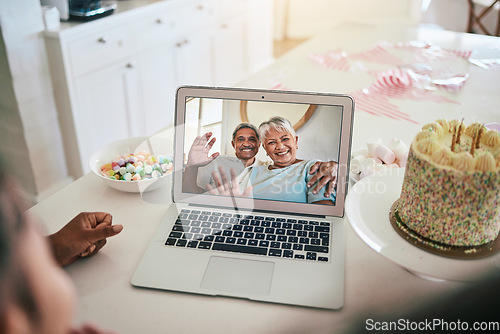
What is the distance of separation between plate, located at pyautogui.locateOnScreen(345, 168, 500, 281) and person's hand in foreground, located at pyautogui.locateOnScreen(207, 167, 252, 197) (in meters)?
0.21

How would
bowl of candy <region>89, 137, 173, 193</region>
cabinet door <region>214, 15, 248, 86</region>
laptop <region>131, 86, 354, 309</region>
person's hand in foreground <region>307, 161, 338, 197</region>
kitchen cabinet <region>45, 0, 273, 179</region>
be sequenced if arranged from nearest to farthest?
laptop <region>131, 86, 354, 309</region> < person's hand in foreground <region>307, 161, 338, 197</region> < bowl of candy <region>89, 137, 173, 193</region> < kitchen cabinet <region>45, 0, 273, 179</region> < cabinet door <region>214, 15, 248, 86</region>

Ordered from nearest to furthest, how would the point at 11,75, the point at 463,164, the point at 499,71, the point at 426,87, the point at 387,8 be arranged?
the point at 463,164
the point at 426,87
the point at 499,71
the point at 11,75
the point at 387,8

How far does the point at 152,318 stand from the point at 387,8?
10.9ft

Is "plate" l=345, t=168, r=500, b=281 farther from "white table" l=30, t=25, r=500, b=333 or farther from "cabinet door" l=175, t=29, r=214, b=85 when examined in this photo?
"cabinet door" l=175, t=29, r=214, b=85

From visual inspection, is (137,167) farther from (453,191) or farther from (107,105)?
(107,105)

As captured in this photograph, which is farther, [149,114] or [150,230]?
[149,114]

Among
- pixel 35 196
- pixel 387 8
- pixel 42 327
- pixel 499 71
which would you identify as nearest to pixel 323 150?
pixel 42 327

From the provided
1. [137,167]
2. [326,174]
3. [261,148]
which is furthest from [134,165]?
[326,174]

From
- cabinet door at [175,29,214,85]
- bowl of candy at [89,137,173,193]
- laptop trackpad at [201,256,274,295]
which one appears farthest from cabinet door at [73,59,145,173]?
laptop trackpad at [201,256,274,295]

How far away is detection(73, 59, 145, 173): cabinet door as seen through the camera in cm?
212

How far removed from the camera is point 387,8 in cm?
344

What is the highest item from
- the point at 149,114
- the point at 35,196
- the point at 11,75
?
the point at 11,75

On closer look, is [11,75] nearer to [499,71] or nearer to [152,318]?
[152,318]

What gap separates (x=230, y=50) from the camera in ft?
10.7
